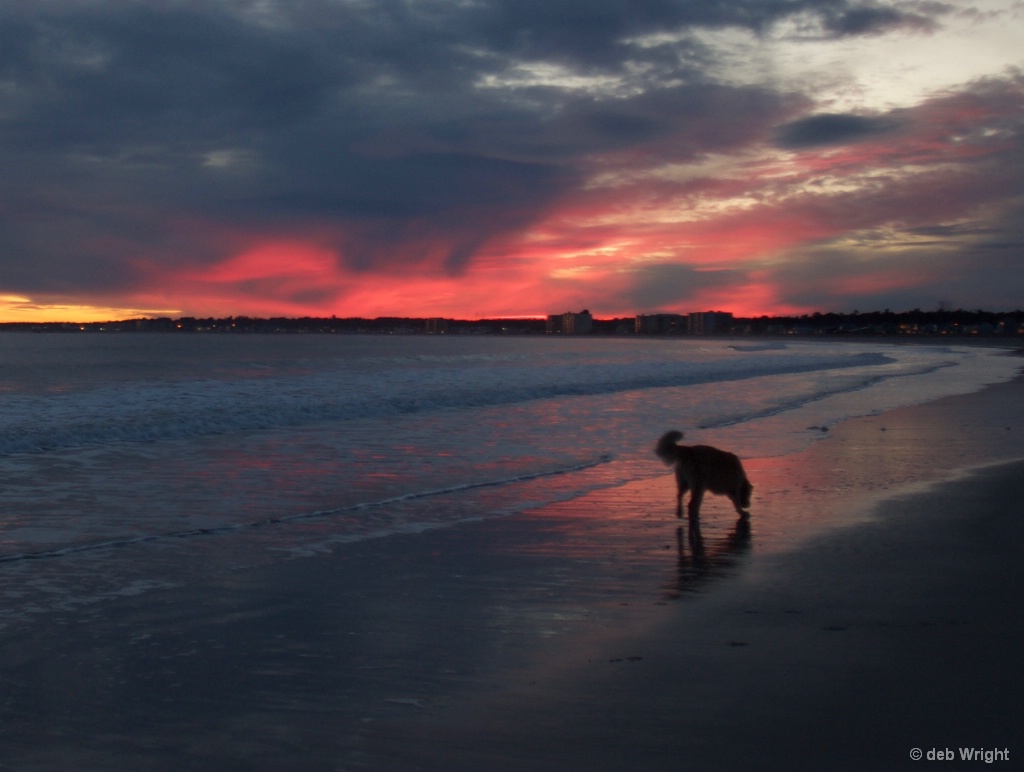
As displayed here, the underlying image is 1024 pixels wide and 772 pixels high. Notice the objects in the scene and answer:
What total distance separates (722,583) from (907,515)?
3.36m

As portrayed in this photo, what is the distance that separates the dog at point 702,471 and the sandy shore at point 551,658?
1.80 feet

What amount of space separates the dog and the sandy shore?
550mm

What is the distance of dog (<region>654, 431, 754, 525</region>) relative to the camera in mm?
8328

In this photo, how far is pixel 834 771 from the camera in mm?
3369

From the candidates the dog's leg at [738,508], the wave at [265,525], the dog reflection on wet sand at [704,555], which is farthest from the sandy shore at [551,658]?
the wave at [265,525]

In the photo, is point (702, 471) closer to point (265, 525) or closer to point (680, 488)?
point (680, 488)

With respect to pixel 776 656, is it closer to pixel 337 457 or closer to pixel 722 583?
pixel 722 583

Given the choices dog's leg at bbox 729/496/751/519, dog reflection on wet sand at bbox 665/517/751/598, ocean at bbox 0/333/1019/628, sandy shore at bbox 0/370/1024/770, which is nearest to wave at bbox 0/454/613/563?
ocean at bbox 0/333/1019/628

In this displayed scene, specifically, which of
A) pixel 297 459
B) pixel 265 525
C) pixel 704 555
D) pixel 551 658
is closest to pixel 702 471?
pixel 704 555

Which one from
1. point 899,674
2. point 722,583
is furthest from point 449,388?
point 899,674

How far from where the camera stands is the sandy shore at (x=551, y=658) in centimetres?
358

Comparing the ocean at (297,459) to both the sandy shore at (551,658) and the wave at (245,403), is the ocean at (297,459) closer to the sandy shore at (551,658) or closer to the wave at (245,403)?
the wave at (245,403)

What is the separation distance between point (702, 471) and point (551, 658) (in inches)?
162

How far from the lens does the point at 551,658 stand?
459 cm
